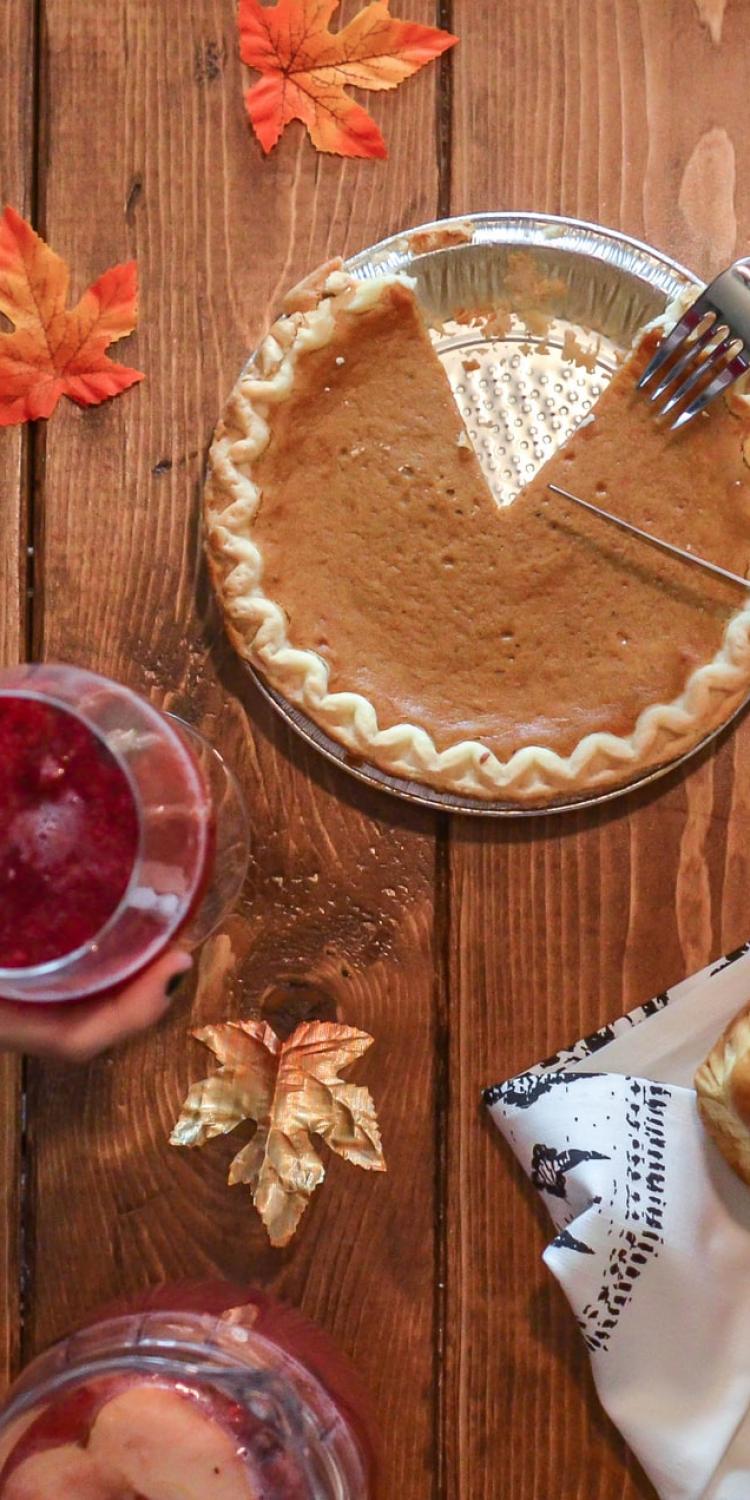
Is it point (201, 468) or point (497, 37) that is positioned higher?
point (497, 37)

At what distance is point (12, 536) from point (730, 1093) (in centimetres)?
71

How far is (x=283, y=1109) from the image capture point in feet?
3.44

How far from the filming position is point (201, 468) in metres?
1.09

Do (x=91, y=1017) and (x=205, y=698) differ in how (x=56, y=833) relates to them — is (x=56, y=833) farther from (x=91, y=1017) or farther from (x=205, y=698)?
(x=205, y=698)

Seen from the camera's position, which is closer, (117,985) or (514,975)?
(117,985)

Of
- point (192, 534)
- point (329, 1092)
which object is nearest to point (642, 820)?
point (329, 1092)

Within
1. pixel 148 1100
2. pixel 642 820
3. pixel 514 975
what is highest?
pixel 642 820

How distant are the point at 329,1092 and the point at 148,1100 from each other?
0.14 metres

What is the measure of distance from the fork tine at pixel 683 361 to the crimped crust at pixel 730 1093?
49 cm

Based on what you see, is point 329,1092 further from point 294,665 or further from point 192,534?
point 192,534

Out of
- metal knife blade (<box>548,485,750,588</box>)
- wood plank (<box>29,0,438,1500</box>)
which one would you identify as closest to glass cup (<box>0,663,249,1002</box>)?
wood plank (<box>29,0,438,1500</box>)

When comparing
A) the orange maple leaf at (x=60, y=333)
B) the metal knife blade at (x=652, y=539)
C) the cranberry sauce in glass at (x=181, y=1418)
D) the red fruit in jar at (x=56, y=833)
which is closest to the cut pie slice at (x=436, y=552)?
the metal knife blade at (x=652, y=539)

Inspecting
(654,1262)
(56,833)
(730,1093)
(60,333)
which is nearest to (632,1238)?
(654,1262)

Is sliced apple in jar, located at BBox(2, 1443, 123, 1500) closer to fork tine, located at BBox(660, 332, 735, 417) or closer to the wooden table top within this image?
the wooden table top
